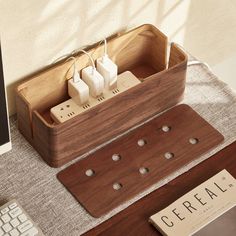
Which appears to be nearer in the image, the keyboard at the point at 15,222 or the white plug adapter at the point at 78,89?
the keyboard at the point at 15,222

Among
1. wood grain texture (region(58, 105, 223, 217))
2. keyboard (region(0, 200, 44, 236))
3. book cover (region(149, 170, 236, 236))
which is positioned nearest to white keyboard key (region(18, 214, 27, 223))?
keyboard (region(0, 200, 44, 236))

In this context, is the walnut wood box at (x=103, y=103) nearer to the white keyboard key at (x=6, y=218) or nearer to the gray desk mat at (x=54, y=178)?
the gray desk mat at (x=54, y=178)

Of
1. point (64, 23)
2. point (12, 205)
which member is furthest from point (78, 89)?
point (12, 205)

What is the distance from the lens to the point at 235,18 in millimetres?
1660

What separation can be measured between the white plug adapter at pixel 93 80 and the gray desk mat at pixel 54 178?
0.47ft

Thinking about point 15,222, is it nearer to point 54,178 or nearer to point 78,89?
point 54,178

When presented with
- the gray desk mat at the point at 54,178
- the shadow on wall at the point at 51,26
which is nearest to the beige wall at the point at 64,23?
the shadow on wall at the point at 51,26

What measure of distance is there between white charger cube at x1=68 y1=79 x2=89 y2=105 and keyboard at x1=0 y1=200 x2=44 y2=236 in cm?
23

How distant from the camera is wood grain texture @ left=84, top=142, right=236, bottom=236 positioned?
1.11 m

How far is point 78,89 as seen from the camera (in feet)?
3.93

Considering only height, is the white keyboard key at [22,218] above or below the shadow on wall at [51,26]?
below

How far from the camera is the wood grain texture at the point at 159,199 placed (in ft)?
3.65

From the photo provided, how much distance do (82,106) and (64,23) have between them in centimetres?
15

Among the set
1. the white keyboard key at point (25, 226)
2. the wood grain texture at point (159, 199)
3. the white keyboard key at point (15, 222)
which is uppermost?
the wood grain texture at point (159, 199)
